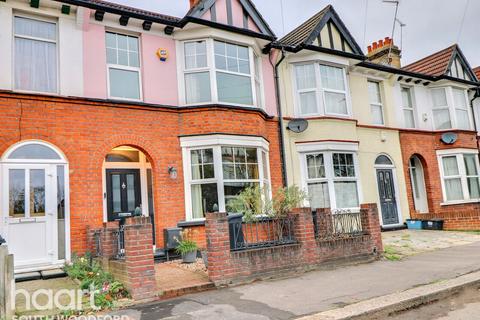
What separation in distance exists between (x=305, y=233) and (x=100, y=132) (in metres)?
5.34

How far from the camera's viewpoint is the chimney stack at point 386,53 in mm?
17234

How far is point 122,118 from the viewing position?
9.53m

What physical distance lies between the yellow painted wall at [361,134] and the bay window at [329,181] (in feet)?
1.55

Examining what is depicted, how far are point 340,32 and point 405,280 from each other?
966cm

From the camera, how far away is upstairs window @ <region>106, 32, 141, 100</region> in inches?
383

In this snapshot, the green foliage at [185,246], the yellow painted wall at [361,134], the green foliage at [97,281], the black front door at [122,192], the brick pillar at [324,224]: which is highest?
the yellow painted wall at [361,134]

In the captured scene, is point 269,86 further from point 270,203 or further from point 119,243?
point 119,243

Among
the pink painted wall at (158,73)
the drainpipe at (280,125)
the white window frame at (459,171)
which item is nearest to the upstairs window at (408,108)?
the white window frame at (459,171)

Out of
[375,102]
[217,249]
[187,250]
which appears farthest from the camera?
[375,102]

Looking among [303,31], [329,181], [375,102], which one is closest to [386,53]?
[375,102]

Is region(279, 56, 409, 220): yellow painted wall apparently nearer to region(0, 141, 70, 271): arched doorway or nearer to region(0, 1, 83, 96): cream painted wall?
region(0, 1, 83, 96): cream painted wall

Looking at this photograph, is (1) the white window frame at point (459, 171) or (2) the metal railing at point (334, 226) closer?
(2) the metal railing at point (334, 226)

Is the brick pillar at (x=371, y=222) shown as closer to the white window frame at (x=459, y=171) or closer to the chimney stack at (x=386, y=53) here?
the white window frame at (x=459, y=171)

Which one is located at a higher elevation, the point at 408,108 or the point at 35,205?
the point at 408,108
